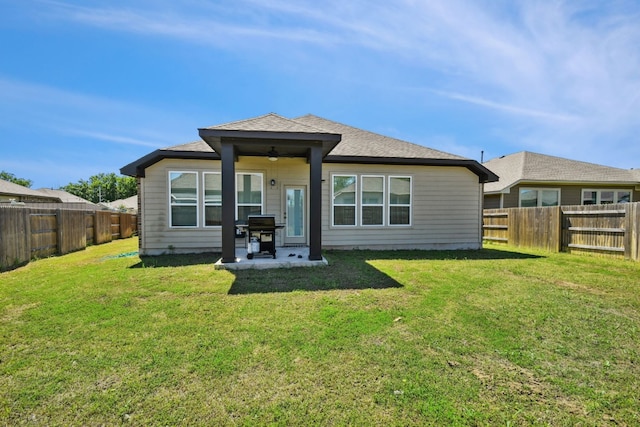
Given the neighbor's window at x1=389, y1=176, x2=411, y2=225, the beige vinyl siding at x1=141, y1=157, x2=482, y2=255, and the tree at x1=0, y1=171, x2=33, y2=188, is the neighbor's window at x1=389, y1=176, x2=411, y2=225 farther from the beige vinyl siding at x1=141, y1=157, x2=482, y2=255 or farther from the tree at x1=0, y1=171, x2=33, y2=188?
the tree at x1=0, y1=171, x2=33, y2=188

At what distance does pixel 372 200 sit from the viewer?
9195 millimetres

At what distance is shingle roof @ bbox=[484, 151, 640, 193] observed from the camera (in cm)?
1423

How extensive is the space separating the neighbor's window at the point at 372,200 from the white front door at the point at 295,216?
1887mm

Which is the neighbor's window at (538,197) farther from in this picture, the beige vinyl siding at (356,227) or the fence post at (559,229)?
the beige vinyl siding at (356,227)

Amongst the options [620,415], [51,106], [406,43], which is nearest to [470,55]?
[406,43]

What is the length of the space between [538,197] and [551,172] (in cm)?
169

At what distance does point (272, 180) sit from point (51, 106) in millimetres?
22426

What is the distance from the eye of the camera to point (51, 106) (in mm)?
20578

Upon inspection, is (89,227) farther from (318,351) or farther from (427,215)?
(427,215)

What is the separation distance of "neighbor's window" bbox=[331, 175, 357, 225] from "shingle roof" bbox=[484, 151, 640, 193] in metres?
9.37

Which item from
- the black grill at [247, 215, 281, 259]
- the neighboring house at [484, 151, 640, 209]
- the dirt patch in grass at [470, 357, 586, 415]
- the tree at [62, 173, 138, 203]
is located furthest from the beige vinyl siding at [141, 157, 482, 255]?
the tree at [62, 173, 138, 203]

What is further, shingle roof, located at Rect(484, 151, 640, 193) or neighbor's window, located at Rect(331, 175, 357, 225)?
shingle roof, located at Rect(484, 151, 640, 193)

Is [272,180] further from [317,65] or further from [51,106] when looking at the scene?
[51,106]

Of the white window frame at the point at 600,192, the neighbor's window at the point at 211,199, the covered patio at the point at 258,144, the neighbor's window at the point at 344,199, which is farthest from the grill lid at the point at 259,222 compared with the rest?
the white window frame at the point at 600,192
